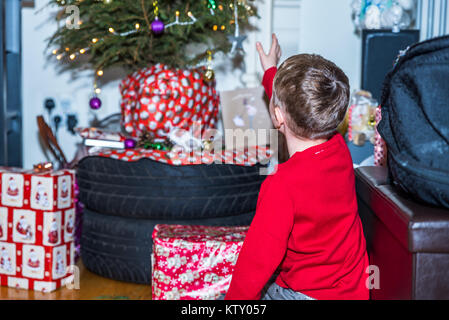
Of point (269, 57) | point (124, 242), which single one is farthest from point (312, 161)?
point (124, 242)

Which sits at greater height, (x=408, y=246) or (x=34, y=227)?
(x=408, y=246)

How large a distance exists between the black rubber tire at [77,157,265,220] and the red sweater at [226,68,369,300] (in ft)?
2.49

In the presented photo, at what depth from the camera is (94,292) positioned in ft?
6.31

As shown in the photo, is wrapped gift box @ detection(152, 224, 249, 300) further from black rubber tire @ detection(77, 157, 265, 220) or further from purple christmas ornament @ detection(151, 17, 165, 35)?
purple christmas ornament @ detection(151, 17, 165, 35)

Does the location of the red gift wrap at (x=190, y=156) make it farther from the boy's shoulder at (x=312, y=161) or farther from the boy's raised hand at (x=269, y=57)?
the boy's shoulder at (x=312, y=161)

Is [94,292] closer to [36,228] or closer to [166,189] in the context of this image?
[36,228]

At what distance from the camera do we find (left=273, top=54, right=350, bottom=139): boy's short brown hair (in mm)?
1103

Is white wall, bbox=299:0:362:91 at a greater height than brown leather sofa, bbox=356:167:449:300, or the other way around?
white wall, bbox=299:0:362:91

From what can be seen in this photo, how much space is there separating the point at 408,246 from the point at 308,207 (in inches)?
10.9

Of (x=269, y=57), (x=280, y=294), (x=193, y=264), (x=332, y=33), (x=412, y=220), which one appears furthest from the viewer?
(x=332, y=33)

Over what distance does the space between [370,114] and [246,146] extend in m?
0.52

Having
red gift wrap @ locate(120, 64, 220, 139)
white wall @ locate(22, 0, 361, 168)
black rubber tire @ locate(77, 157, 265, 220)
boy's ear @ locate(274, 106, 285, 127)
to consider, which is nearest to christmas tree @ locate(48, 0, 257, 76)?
red gift wrap @ locate(120, 64, 220, 139)

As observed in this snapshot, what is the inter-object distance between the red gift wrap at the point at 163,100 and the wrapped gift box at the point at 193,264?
2.30 feet

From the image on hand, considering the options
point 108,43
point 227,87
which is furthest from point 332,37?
point 108,43
